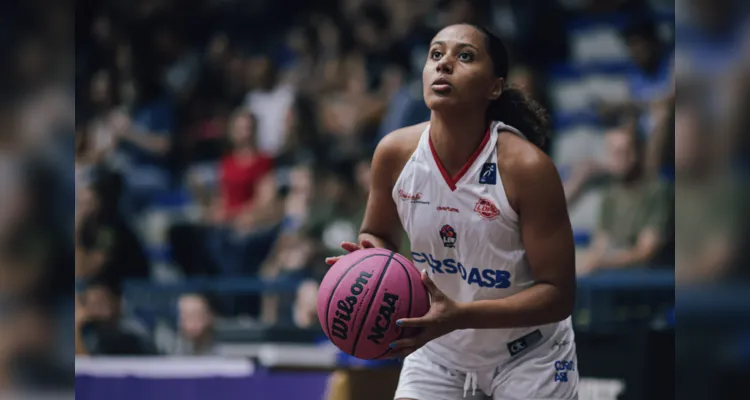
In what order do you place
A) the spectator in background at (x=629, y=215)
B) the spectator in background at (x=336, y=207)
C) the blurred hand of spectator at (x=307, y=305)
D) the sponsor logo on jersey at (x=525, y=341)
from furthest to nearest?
the spectator in background at (x=336, y=207) → the blurred hand of spectator at (x=307, y=305) → the spectator in background at (x=629, y=215) → the sponsor logo on jersey at (x=525, y=341)

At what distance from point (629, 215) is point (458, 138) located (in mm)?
3043

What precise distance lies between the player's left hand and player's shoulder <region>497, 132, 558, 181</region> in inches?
23.7

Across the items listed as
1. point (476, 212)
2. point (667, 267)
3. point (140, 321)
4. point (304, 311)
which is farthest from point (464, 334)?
point (140, 321)

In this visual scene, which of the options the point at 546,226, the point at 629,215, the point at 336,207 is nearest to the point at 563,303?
the point at 546,226

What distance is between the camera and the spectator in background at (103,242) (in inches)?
322

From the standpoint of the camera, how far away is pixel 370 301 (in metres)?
3.43

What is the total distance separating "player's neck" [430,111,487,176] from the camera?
3865mm

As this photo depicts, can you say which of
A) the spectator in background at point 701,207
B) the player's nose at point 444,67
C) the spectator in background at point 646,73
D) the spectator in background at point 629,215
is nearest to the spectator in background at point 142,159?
the spectator in background at point 646,73

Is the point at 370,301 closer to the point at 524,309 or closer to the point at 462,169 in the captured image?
the point at 524,309

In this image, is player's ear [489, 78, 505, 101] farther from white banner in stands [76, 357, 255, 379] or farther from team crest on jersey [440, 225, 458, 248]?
white banner in stands [76, 357, 255, 379]

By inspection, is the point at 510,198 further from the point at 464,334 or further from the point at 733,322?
the point at 733,322

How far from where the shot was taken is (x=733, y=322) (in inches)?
52.2

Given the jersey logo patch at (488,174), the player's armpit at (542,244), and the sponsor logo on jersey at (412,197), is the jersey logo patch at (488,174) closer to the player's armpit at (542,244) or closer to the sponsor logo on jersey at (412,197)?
the player's armpit at (542,244)

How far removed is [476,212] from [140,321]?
16.8 feet
